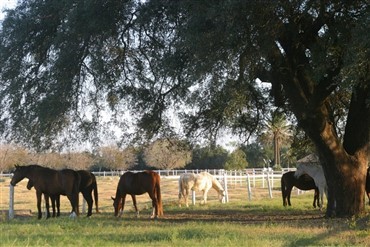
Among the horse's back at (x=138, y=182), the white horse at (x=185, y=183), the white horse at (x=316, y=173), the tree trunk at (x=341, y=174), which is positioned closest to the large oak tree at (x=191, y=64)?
the tree trunk at (x=341, y=174)

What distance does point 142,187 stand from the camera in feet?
57.6

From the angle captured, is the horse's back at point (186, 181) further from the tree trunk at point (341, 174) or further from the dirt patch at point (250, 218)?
the tree trunk at point (341, 174)

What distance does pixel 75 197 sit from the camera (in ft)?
54.2

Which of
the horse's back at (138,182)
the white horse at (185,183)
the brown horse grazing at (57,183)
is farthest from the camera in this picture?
the white horse at (185,183)

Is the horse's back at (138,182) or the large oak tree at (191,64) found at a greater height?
the large oak tree at (191,64)

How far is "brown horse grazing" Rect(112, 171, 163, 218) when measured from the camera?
56.4 feet

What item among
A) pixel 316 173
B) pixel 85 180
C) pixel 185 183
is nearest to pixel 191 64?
pixel 85 180

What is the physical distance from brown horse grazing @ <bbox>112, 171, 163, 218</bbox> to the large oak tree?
5.85 ft

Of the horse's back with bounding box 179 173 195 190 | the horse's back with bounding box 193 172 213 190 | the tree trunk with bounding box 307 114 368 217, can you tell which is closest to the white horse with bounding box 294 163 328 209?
the horse's back with bounding box 193 172 213 190

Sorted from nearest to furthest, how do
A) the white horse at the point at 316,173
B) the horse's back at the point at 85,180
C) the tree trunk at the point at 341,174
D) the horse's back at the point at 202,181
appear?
the tree trunk at the point at 341,174, the horse's back at the point at 85,180, the white horse at the point at 316,173, the horse's back at the point at 202,181

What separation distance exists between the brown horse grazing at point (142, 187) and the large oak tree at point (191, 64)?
1.78 m

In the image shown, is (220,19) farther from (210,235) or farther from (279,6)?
(210,235)

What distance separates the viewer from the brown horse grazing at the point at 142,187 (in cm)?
1719

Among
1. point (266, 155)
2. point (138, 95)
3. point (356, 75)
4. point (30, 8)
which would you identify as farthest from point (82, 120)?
point (266, 155)
